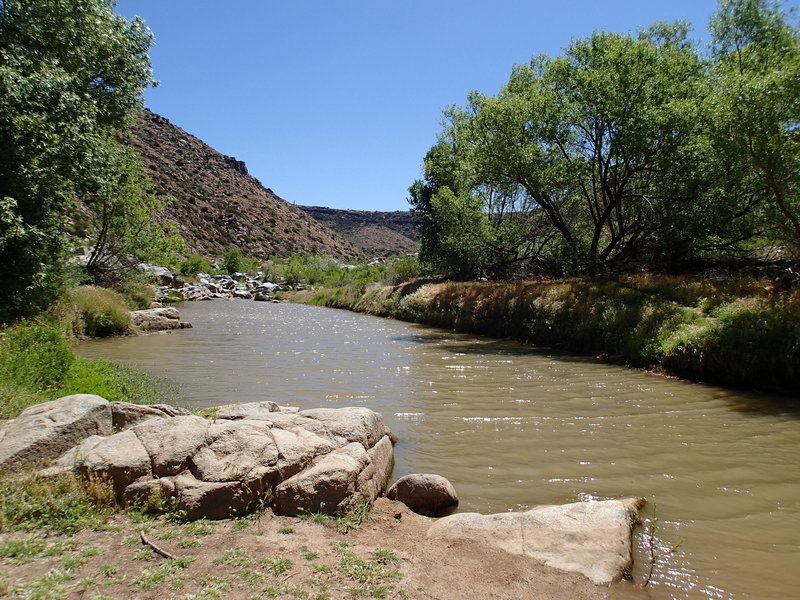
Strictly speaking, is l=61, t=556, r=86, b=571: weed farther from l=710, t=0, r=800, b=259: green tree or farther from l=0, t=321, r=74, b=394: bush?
l=710, t=0, r=800, b=259: green tree

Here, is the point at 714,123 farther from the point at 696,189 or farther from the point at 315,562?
the point at 315,562

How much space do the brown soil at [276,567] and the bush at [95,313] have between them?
1392 cm

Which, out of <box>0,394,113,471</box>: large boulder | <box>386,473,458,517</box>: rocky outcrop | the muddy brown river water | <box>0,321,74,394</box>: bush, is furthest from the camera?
<box>0,321,74,394</box>: bush

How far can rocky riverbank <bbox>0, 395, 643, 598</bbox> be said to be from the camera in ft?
11.8

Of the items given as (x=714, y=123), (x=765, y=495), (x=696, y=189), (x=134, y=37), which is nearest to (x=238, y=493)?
(x=765, y=495)

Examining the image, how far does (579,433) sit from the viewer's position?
25.0ft

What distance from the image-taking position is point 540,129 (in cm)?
1880

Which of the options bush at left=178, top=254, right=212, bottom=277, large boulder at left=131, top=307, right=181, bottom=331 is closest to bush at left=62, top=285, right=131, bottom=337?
large boulder at left=131, top=307, right=181, bottom=331

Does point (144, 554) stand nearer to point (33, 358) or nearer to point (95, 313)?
point (33, 358)

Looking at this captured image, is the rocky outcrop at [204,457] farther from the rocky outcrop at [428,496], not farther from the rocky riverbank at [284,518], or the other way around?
the rocky outcrop at [428,496]

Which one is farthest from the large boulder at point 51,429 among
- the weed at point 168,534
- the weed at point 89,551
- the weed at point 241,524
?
the weed at point 241,524

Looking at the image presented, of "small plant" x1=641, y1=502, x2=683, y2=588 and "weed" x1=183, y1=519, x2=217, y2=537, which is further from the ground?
"small plant" x1=641, y1=502, x2=683, y2=588

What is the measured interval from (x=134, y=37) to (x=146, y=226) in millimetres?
7609

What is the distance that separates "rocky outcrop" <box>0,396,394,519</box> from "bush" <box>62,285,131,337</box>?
39.3ft
